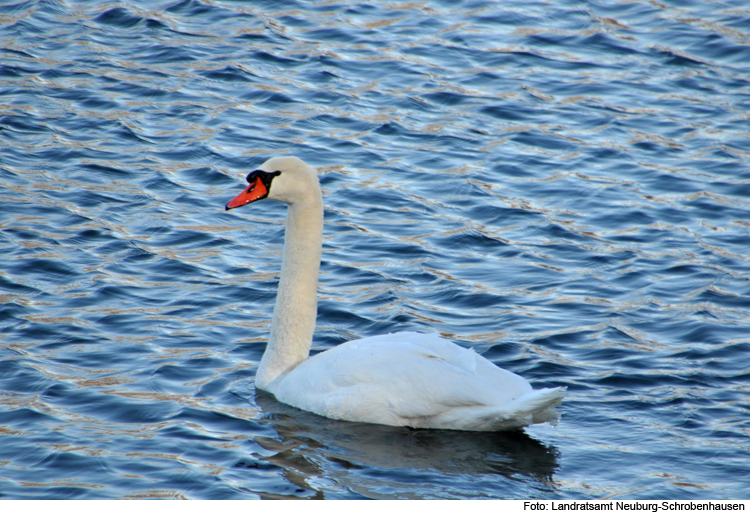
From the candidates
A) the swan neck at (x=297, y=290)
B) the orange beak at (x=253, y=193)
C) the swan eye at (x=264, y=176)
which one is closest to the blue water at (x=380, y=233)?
the swan neck at (x=297, y=290)

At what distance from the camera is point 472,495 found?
19.3 ft

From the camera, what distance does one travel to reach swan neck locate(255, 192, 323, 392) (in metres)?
7.49

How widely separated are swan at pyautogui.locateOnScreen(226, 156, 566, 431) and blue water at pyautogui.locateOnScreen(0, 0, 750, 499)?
156mm

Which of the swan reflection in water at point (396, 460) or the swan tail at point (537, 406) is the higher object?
the swan tail at point (537, 406)

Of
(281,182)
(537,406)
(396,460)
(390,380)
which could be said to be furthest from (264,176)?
(537,406)

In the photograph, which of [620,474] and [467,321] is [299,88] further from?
[620,474]

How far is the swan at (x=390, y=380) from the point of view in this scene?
6477 mm

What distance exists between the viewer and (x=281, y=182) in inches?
289

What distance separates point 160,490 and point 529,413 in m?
2.26

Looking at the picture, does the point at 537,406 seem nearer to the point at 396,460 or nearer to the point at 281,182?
the point at 396,460

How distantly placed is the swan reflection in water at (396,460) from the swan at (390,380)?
0.11 meters

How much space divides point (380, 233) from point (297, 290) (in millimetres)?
2735

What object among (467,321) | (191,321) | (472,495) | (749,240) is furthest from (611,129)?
(472,495)

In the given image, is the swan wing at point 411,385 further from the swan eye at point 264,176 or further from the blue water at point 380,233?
the swan eye at point 264,176
